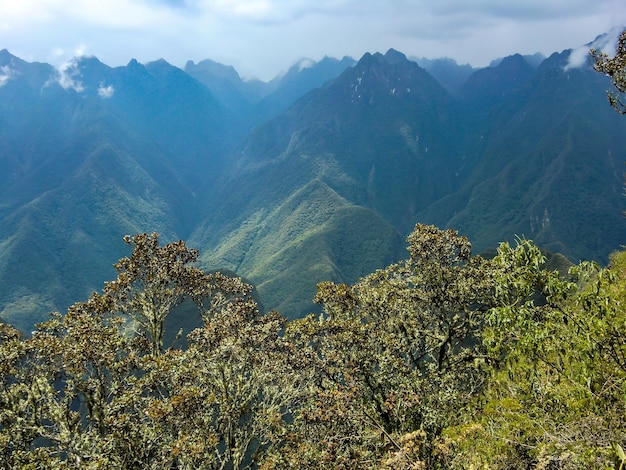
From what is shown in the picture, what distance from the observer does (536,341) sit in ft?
34.9

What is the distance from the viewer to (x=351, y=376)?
19.9 meters

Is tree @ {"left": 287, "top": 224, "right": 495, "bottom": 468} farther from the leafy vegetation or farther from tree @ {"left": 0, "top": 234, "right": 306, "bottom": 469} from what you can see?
tree @ {"left": 0, "top": 234, "right": 306, "bottom": 469}

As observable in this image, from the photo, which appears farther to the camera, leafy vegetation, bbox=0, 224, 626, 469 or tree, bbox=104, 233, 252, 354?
tree, bbox=104, 233, 252, 354

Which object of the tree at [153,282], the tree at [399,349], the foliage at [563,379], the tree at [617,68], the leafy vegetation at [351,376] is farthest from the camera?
the tree at [153,282]

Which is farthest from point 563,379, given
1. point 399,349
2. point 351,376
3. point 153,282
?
point 153,282

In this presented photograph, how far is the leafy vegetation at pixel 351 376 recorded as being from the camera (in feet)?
35.7

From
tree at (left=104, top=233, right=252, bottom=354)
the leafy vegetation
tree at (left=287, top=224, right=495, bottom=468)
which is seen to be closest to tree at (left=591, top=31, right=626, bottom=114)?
the leafy vegetation

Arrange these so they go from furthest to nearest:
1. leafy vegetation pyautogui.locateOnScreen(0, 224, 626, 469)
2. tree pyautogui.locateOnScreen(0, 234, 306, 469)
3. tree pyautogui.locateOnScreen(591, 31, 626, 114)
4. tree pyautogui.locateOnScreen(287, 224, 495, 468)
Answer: tree pyautogui.locateOnScreen(287, 224, 495, 468) → tree pyautogui.locateOnScreen(0, 234, 306, 469) → tree pyautogui.locateOnScreen(591, 31, 626, 114) → leafy vegetation pyautogui.locateOnScreen(0, 224, 626, 469)

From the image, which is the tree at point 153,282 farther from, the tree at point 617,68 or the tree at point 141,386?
the tree at point 617,68

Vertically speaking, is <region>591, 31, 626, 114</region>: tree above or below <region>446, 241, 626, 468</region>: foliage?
above

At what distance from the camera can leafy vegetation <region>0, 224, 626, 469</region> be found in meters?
10.9

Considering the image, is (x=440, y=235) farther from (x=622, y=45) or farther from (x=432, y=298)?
(x=622, y=45)

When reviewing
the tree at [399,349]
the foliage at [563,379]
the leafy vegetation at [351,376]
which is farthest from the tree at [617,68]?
the tree at [399,349]

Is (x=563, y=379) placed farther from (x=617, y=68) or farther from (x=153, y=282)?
(x=153, y=282)
